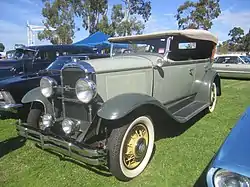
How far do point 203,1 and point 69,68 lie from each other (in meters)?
29.5

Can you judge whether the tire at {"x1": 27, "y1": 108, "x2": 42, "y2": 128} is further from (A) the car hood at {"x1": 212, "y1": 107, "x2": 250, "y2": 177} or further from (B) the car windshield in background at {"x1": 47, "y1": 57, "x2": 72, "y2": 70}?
(B) the car windshield in background at {"x1": 47, "y1": 57, "x2": 72, "y2": 70}

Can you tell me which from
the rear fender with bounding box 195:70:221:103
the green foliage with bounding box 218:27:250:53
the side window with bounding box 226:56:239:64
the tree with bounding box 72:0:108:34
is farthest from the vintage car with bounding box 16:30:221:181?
the green foliage with bounding box 218:27:250:53

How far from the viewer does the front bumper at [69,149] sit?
8.52ft

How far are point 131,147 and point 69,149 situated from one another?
788mm

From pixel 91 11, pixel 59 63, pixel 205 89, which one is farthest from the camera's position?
pixel 91 11

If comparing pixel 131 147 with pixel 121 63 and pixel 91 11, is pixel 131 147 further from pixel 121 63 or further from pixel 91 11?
pixel 91 11

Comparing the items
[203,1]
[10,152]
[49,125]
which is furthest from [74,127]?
[203,1]

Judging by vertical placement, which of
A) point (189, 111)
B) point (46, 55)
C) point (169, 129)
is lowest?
point (169, 129)

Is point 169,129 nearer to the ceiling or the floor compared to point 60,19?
nearer to the floor

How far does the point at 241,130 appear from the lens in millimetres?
1990

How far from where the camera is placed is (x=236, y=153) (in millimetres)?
1620

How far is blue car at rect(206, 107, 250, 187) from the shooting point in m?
1.46

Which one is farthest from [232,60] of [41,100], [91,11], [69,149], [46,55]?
[91,11]

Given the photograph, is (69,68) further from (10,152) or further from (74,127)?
(10,152)
